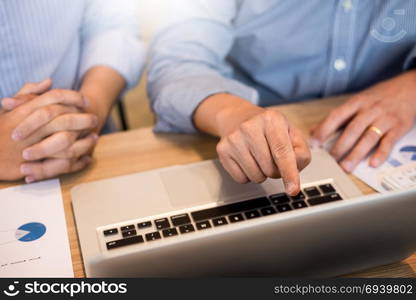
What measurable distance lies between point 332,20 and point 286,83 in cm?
18

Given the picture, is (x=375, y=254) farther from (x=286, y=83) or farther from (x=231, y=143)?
(x=286, y=83)

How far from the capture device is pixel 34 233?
26.3 inches

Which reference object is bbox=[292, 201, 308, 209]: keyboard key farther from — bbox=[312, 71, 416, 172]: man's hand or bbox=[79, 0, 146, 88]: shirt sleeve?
bbox=[79, 0, 146, 88]: shirt sleeve

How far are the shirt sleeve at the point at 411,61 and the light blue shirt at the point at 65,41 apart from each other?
596 mm

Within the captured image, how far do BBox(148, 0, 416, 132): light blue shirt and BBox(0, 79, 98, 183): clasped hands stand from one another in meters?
0.18

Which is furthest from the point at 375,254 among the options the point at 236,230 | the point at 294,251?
the point at 236,230

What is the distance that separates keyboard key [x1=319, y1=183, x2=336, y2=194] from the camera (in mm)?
712

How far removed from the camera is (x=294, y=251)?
0.51 meters

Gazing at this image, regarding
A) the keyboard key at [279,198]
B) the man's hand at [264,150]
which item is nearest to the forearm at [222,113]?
the man's hand at [264,150]

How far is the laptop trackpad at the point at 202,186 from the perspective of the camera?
0.71m

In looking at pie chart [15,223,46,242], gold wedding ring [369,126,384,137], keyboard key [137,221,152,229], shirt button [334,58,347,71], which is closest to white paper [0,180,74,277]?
pie chart [15,223,46,242]

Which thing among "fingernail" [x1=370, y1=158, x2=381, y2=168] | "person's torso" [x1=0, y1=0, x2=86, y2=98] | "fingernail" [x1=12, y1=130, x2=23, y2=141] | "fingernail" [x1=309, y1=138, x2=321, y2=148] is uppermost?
"person's torso" [x1=0, y1=0, x2=86, y2=98]

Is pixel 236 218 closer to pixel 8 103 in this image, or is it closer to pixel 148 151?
pixel 148 151

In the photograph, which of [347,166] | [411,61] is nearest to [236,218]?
[347,166]
